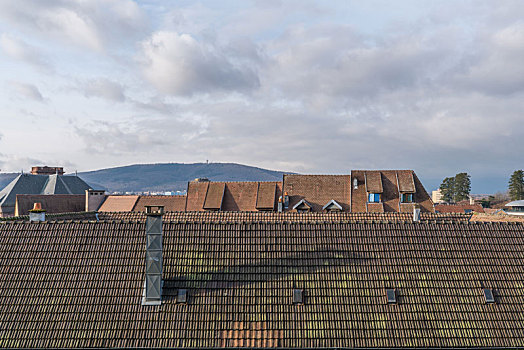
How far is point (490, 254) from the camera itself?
15.6 m

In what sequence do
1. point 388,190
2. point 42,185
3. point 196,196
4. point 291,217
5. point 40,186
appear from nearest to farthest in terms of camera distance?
point 291,217
point 388,190
point 196,196
point 40,186
point 42,185

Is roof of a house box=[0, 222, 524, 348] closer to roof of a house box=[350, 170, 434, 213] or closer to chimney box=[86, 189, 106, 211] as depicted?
roof of a house box=[350, 170, 434, 213]

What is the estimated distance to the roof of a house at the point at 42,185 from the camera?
3353 inches

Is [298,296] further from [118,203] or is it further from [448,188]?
[448,188]

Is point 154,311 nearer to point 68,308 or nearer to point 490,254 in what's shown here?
point 68,308

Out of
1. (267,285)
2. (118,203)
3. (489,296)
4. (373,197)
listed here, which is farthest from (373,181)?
(118,203)

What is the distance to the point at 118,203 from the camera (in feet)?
216

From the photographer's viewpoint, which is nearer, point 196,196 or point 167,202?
point 196,196

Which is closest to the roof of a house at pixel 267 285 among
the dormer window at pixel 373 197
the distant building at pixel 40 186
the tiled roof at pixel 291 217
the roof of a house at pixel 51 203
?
the tiled roof at pixel 291 217

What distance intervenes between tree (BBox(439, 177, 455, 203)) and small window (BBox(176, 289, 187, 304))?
13009 centimetres

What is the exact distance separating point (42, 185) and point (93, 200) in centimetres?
3425

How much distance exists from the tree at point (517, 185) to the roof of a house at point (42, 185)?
360ft

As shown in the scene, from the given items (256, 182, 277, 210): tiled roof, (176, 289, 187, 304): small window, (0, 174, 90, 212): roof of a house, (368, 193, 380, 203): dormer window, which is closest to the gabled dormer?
(368, 193, 380, 203): dormer window

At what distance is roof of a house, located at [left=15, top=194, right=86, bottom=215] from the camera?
5794cm
